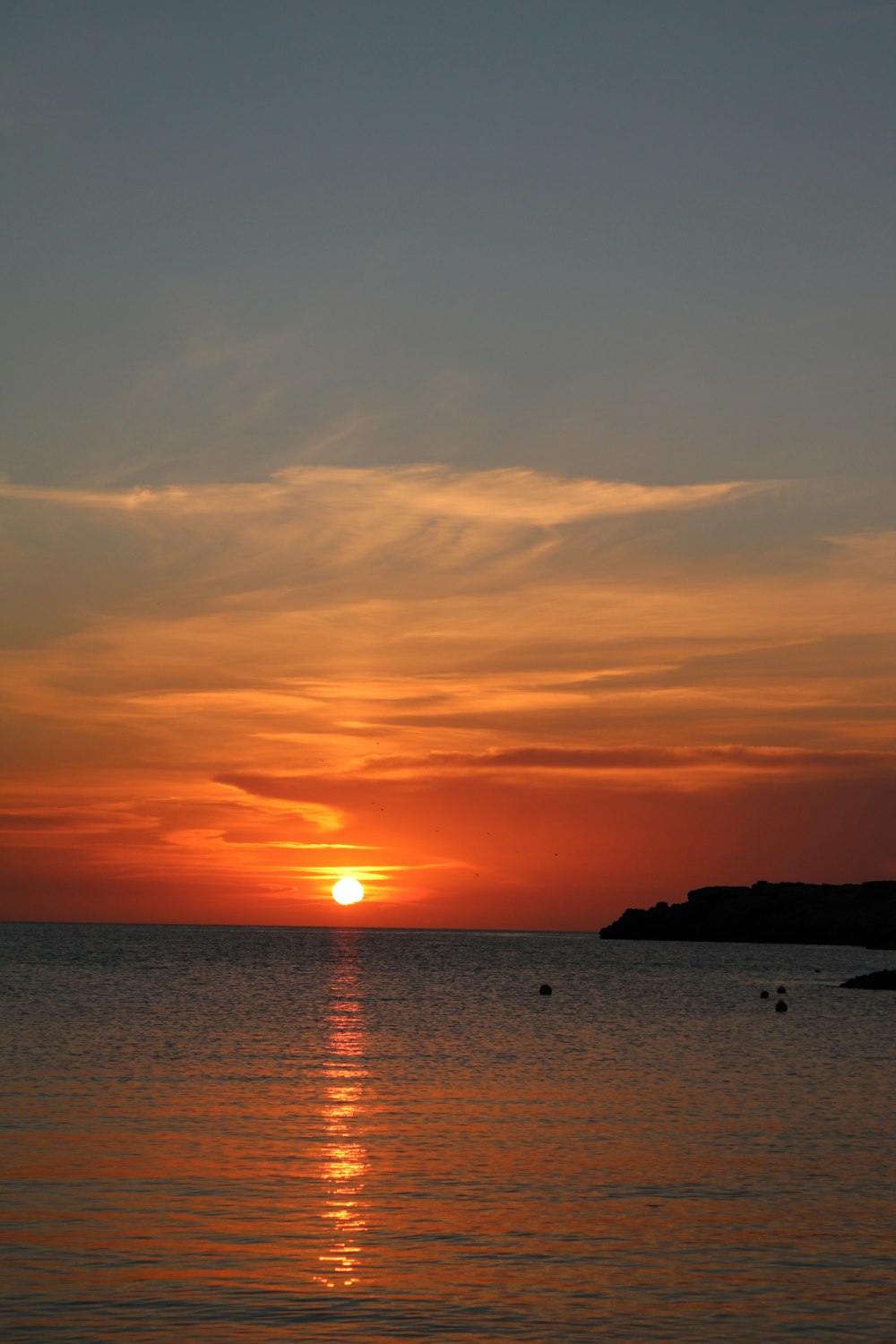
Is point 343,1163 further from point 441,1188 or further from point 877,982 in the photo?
point 877,982

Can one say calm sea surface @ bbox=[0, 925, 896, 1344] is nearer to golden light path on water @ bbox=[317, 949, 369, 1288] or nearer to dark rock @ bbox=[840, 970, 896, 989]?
golden light path on water @ bbox=[317, 949, 369, 1288]

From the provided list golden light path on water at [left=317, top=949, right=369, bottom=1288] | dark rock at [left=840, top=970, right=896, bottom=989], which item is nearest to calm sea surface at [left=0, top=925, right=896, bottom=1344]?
golden light path on water at [left=317, top=949, right=369, bottom=1288]

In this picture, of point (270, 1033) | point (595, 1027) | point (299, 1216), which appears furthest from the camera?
point (595, 1027)

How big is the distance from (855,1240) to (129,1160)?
1646cm

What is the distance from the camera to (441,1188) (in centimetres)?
3005

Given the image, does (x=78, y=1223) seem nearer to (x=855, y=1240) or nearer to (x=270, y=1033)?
(x=855, y=1240)

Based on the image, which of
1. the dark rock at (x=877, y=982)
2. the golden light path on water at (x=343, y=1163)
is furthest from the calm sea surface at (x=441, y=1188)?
the dark rock at (x=877, y=982)

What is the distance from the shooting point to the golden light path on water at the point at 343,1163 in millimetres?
24094

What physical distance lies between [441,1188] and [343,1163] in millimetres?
3504

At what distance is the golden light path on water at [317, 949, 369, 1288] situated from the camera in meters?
24.1

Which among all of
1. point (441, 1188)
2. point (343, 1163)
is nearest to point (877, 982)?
point (343, 1163)

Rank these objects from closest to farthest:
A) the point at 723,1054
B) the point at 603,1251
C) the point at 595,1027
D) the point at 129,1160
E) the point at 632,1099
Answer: the point at 603,1251, the point at 129,1160, the point at 632,1099, the point at 723,1054, the point at 595,1027

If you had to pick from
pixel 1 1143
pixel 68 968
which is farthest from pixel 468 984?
pixel 1 1143

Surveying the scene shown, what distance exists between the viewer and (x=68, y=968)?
5881 inches
